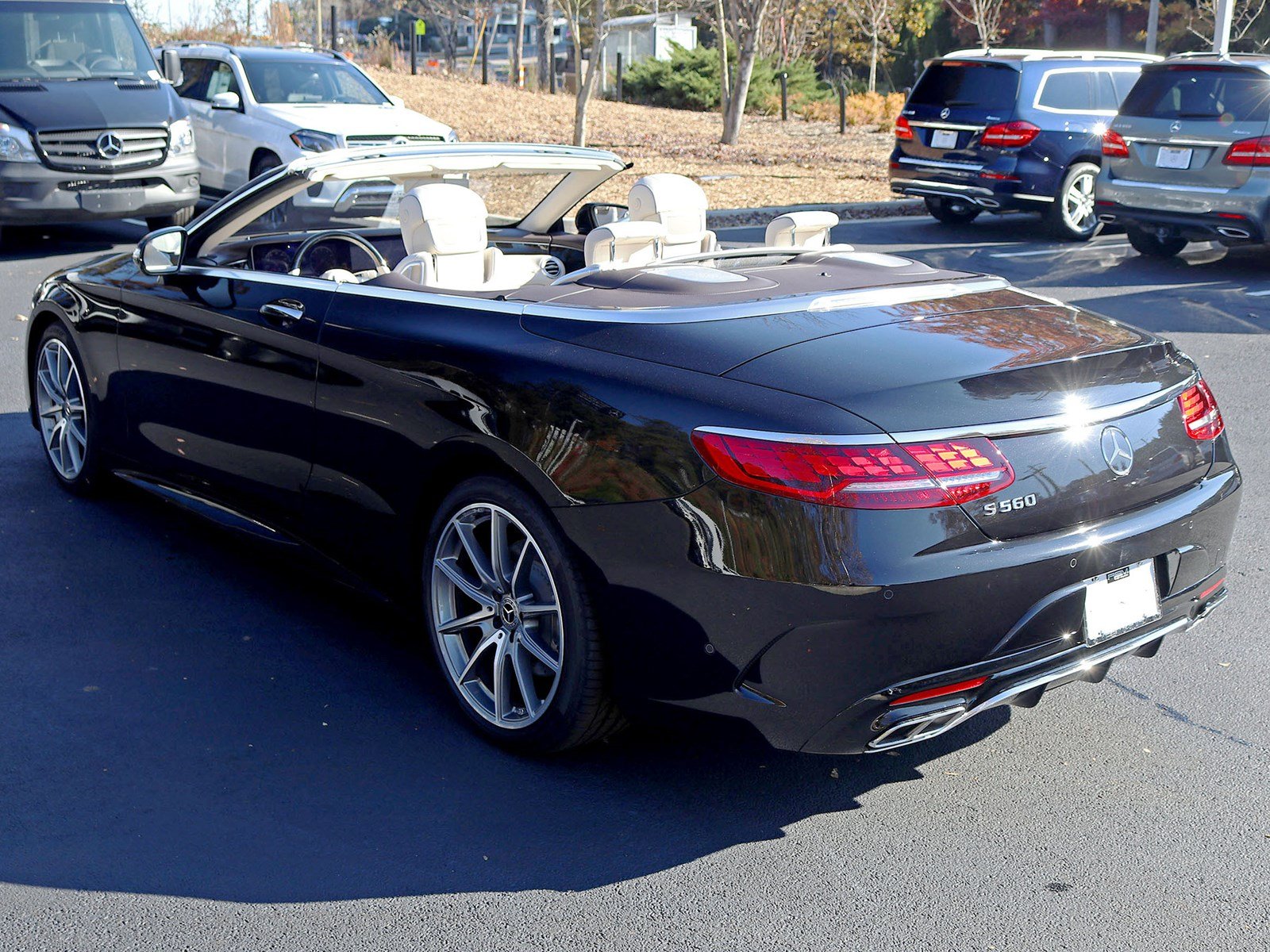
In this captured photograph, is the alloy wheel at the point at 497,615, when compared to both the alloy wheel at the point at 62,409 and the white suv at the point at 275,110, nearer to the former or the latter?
the alloy wheel at the point at 62,409

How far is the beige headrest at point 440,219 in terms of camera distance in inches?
184

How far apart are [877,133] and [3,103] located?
807 inches

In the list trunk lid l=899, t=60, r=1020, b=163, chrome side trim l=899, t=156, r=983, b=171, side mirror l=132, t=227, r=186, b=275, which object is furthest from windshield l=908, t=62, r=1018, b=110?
side mirror l=132, t=227, r=186, b=275

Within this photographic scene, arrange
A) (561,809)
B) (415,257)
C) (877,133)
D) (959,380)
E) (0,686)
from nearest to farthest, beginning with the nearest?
(959,380), (561,809), (0,686), (415,257), (877,133)

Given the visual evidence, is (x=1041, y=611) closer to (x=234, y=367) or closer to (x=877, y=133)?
(x=234, y=367)

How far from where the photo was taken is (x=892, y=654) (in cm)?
312

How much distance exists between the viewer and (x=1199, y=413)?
3.77m

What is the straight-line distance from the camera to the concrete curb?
51.3 ft

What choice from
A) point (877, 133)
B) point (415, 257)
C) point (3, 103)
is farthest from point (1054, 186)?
point (877, 133)

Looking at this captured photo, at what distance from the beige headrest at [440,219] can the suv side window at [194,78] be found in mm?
11716

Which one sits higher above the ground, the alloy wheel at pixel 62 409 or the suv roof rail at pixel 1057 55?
the suv roof rail at pixel 1057 55

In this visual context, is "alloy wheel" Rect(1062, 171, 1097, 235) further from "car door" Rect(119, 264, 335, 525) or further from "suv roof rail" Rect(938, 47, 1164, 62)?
"car door" Rect(119, 264, 335, 525)

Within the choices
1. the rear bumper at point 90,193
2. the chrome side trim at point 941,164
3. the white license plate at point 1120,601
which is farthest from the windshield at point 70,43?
the white license plate at point 1120,601

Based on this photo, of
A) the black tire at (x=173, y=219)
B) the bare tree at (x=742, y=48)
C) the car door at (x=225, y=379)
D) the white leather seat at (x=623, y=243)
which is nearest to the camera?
the car door at (x=225, y=379)
